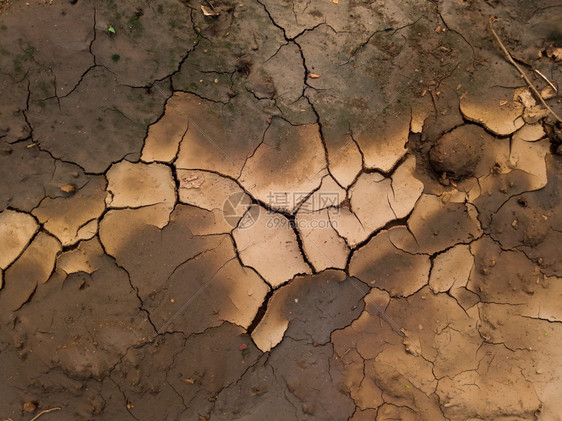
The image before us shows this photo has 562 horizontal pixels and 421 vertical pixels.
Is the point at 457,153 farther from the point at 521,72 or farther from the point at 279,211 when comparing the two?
the point at 279,211

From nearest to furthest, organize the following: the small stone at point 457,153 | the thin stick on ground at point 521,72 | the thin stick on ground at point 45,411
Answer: the thin stick on ground at point 45,411 < the small stone at point 457,153 < the thin stick on ground at point 521,72

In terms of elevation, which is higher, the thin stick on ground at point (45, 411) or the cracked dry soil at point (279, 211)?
the cracked dry soil at point (279, 211)

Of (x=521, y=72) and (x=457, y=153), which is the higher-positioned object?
(x=521, y=72)

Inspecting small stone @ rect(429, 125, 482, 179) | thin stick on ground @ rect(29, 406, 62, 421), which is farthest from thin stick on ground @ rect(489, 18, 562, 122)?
thin stick on ground @ rect(29, 406, 62, 421)

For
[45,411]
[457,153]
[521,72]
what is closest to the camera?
[45,411]

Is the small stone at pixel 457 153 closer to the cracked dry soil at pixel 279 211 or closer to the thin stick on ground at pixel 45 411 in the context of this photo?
the cracked dry soil at pixel 279 211

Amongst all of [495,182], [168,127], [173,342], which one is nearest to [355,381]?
[173,342]

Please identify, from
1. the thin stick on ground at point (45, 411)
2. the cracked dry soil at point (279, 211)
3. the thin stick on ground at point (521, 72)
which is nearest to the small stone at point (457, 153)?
the cracked dry soil at point (279, 211)

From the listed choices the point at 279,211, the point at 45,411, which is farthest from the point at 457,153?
the point at 45,411

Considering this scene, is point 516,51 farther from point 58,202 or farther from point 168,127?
point 58,202
